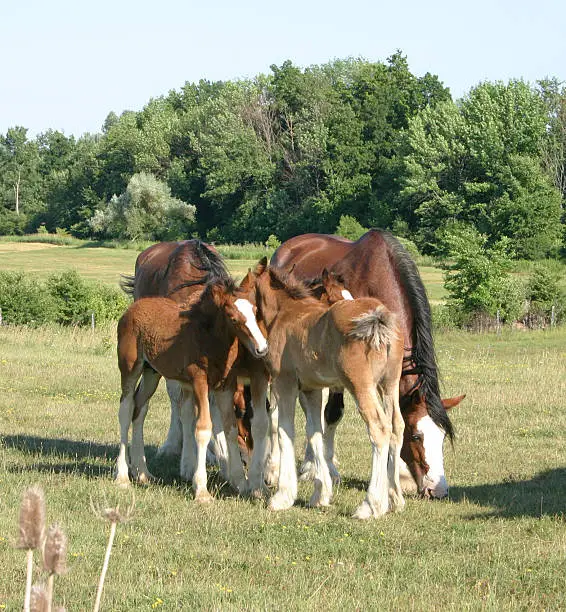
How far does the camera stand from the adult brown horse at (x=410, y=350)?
28.5ft

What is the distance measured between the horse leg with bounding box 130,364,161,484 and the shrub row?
1634cm

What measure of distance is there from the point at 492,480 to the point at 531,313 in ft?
68.6

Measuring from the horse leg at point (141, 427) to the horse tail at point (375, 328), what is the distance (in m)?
2.75

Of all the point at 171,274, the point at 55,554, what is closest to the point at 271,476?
the point at 171,274

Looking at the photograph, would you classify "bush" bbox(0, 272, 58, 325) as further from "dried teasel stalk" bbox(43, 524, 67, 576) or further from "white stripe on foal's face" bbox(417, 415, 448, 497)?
"dried teasel stalk" bbox(43, 524, 67, 576)

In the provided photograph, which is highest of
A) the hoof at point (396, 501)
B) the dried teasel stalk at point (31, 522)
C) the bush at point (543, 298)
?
the dried teasel stalk at point (31, 522)

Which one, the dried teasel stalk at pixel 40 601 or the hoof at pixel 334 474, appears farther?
the hoof at pixel 334 474

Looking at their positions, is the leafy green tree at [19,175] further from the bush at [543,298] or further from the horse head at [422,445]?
the horse head at [422,445]

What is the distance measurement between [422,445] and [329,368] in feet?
4.46

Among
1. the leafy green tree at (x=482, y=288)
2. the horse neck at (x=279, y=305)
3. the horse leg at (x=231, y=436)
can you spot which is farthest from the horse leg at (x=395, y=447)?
the leafy green tree at (x=482, y=288)

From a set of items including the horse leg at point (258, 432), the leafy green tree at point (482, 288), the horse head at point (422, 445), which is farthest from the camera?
the leafy green tree at point (482, 288)

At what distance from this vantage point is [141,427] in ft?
31.4

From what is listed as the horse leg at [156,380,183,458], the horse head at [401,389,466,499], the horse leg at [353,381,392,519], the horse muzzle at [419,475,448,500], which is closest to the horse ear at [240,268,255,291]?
the horse leg at [353,381,392,519]

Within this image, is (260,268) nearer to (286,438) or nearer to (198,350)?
(198,350)
